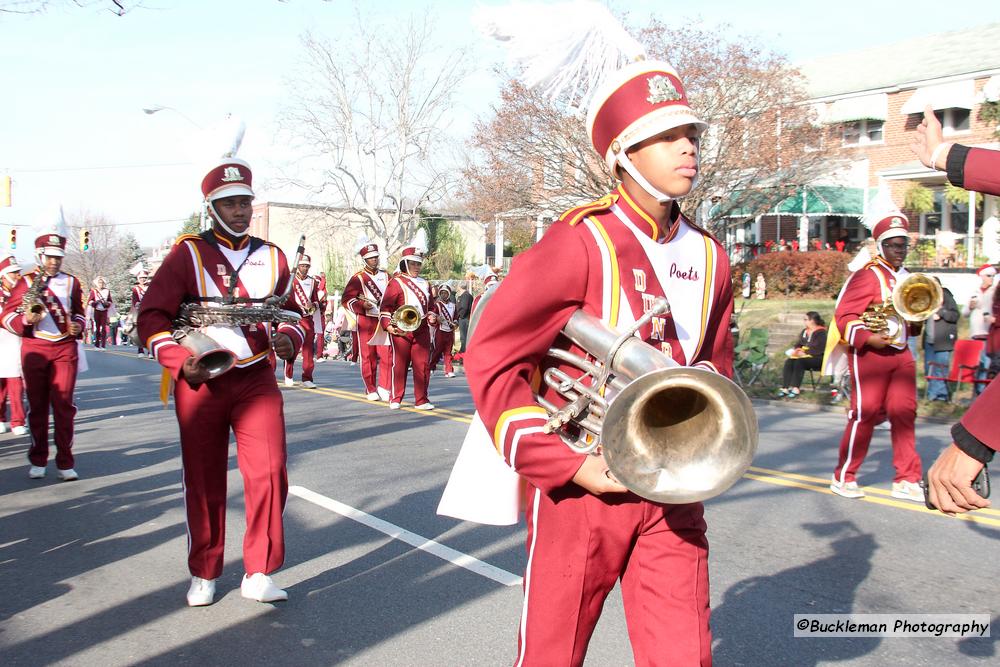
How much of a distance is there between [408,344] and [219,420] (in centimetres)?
874

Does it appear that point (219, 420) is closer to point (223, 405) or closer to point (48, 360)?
point (223, 405)

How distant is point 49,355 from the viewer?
31.3ft

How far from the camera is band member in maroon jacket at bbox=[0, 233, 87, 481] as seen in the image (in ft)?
30.1

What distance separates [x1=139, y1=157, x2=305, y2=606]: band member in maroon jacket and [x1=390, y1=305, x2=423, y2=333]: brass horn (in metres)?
8.18

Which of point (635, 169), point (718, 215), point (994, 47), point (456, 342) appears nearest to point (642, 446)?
point (635, 169)

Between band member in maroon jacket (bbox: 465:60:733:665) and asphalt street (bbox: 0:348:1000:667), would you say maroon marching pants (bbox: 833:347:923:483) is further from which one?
band member in maroon jacket (bbox: 465:60:733:665)

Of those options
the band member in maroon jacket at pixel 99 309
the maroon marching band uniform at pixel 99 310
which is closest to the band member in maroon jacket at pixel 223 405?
the band member in maroon jacket at pixel 99 309

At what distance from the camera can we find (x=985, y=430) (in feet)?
8.57

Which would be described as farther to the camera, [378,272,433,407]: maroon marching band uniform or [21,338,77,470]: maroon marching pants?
[378,272,433,407]: maroon marching band uniform

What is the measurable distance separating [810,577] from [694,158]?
3589 mm

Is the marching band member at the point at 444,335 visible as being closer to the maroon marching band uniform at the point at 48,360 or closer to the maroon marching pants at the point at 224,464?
the maroon marching band uniform at the point at 48,360

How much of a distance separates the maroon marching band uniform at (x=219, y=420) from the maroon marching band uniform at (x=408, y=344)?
849cm

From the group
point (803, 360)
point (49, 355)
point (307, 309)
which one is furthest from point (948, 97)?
point (49, 355)

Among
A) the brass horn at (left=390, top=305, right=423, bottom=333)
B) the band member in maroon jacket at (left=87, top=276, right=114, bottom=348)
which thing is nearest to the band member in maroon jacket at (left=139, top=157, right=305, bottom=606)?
the brass horn at (left=390, top=305, right=423, bottom=333)
